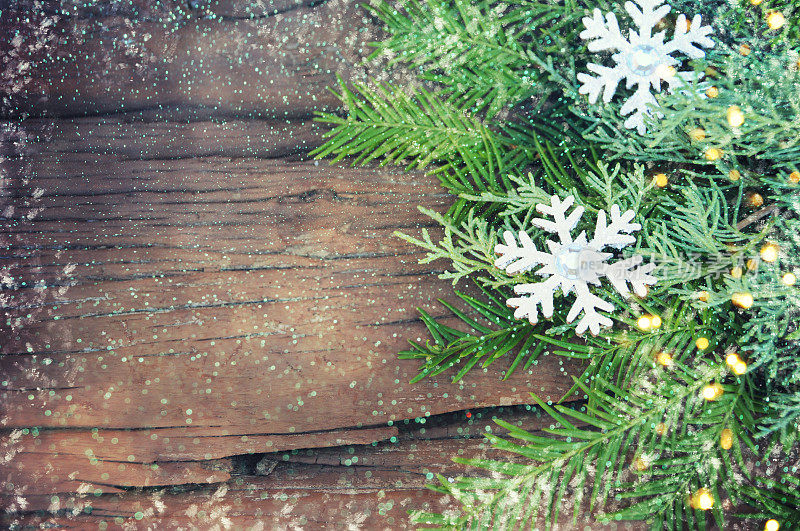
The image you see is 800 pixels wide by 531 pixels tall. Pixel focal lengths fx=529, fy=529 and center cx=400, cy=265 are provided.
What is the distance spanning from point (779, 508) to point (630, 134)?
53 cm

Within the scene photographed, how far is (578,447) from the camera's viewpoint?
677 millimetres

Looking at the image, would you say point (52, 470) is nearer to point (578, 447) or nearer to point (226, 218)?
point (226, 218)

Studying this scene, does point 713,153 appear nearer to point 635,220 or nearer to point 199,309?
point 635,220

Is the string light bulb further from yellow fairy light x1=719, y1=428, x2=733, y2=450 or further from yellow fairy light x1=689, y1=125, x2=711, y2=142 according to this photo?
yellow fairy light x1=719, y1=428, x2=733, y2=450

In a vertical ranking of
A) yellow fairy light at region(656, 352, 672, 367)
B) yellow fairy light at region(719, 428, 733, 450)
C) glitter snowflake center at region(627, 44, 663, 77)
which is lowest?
yellow fairy light at region(719, 428, 733, 450)

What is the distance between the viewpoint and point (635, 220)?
691mm

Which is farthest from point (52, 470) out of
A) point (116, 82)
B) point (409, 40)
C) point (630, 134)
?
point (630, 134)

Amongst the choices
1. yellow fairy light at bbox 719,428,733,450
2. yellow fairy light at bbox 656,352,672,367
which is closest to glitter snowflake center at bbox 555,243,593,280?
yellow fairy light at bbox 656,352,672,367

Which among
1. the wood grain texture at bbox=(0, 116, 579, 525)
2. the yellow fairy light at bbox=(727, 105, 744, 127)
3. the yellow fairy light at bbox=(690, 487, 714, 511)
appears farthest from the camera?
the wood grain texture at bbox=(0, 116, 579, 525)

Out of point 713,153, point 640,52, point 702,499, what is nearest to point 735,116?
point 713,153

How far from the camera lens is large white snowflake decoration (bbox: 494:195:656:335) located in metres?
0.65

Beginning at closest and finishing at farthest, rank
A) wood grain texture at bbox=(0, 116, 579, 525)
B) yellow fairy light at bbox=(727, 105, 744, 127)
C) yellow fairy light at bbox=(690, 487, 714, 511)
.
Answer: yellow fairy light at bbox=(727, 105, 744, 127) < yellow fairy light at bbox=(690, 487, 714, 511) < wood grain texture at bbox=(0, 116, 579, 525)

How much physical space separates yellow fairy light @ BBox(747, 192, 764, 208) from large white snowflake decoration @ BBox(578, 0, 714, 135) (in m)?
0.15

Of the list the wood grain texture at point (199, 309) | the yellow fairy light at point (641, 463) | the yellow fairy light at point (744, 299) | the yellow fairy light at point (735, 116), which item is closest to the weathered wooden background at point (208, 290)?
the wood grain texture at point (199, 309)
